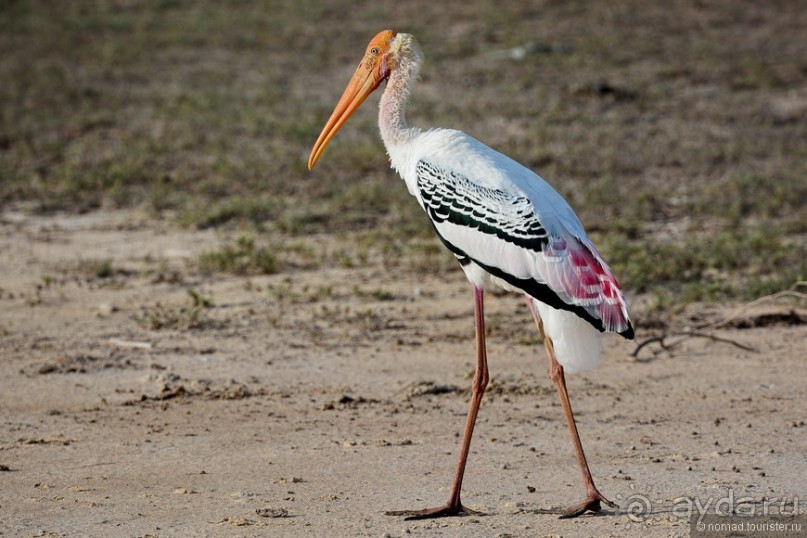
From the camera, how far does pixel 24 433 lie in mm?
5055

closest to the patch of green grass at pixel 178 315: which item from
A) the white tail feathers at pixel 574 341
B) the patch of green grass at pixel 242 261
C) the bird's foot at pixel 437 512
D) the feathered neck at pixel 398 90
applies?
the patch of green grass at pixel 242 261

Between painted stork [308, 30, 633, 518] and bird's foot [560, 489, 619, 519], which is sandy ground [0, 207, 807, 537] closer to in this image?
bird's foot [560, 489, 619, 519]

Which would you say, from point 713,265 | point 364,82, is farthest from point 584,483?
point 713,265

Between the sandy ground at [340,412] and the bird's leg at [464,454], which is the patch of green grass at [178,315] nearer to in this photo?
the sandy ground at [340,412]

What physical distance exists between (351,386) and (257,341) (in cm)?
84

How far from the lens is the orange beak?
5.04m

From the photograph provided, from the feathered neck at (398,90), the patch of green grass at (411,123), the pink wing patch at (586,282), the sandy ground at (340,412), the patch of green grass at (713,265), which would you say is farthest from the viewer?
the patch of green grass at (411,123)

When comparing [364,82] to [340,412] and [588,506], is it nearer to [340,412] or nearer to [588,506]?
[340,412]

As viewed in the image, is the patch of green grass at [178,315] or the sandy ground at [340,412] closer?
the sandy ground at [340,412]

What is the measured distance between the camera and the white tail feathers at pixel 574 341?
14.0ft

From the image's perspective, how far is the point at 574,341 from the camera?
427 cm

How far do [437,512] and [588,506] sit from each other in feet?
1.67

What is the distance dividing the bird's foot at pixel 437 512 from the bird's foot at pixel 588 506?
30cm

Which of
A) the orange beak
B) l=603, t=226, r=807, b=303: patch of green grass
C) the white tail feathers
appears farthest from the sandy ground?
the orange beak
